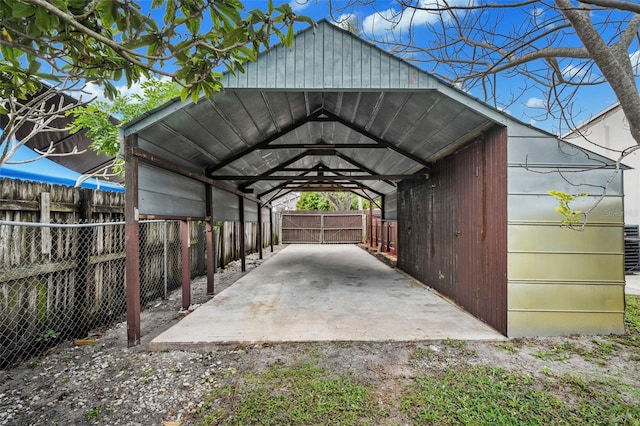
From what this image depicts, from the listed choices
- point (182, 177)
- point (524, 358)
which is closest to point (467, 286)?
point (524, 358)

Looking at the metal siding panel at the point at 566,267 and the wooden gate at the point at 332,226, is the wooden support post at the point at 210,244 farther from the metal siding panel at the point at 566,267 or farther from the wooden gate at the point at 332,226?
the wooden gate at the point at 332,226

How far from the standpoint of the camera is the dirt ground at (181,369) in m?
2.12

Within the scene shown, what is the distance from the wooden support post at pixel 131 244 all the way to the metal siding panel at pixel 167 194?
14 centimetres

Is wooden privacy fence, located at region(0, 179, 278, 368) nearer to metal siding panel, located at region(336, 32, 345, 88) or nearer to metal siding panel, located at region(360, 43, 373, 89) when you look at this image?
metal siding panel, located at region(336, 32, 345, 88)

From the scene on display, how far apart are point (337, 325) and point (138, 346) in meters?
2.16

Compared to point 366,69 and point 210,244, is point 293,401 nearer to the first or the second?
point 366,69

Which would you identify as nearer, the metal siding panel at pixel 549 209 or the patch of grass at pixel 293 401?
the patch of grass at pixel 293 401

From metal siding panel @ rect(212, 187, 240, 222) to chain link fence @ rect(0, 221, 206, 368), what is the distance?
2.21 meters

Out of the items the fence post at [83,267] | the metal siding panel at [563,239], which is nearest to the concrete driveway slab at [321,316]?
the fence post at [83,267]

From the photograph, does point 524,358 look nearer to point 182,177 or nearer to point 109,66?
point 109,66

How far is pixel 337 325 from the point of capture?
144 inches

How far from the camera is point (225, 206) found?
6.78 metres

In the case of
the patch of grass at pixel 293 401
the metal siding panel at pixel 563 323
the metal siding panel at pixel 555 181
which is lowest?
the patch of grass at pixel 293 401

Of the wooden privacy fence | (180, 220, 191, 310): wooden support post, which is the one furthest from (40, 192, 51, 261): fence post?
(180, 220, 191, 310): wooden support post
